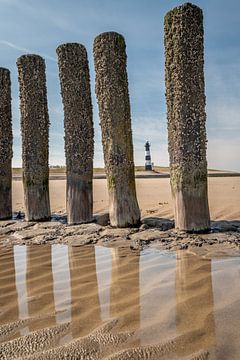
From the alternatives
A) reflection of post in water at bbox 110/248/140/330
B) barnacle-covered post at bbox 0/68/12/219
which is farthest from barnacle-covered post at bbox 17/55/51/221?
reflection of post in water at bbox 110/248/140/330

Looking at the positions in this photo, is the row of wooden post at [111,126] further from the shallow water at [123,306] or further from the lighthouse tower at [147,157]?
the lighthouse tower at [147,157]

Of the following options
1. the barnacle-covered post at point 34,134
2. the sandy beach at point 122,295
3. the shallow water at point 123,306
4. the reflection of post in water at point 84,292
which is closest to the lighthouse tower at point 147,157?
the barnacle-covered post at point 34,134

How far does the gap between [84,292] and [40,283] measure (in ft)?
1.91

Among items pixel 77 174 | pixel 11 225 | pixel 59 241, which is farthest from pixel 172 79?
pixel 11 225

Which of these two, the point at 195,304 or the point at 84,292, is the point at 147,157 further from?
the point at 195,304

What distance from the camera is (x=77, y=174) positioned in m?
6.86

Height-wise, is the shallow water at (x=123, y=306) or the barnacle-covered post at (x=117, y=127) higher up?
the barnacle-covered post at (x=117, y=127)

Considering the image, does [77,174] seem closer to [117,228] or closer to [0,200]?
[117,228]

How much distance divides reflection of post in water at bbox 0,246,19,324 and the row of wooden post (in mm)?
2190

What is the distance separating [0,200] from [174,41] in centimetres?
→ 501

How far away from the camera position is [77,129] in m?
6.79

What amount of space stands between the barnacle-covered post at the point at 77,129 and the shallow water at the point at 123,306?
7.33 ft

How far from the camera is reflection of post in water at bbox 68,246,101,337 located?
2627mm

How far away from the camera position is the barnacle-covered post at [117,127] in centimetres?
632
